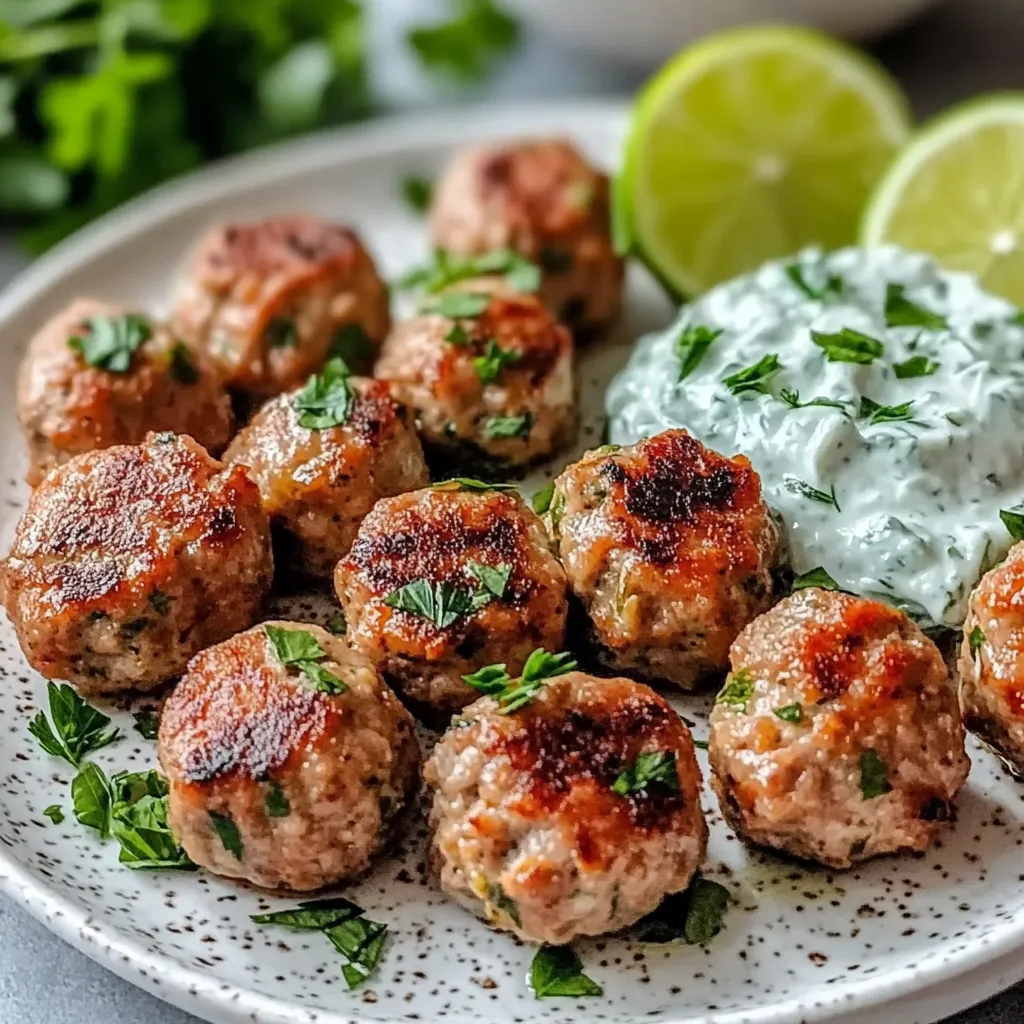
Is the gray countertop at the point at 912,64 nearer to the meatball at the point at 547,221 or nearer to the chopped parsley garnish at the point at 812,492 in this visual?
the meatball at the point at 547,221

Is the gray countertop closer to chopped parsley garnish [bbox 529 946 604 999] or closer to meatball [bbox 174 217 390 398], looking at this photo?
meatball [bbox 174 217 390 398]

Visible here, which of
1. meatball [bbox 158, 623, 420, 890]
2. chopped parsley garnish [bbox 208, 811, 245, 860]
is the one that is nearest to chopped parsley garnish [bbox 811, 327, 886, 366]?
meatball [bbox 158, 623, 420, 890]

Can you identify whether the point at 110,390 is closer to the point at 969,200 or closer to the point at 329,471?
the point at 329,471

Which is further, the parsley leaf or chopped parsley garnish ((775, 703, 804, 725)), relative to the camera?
the parsley leaf

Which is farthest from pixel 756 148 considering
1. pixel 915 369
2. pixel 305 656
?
pixel 305 656

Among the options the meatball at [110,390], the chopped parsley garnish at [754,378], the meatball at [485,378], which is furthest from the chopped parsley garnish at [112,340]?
the chopped parsley garnish at [754,378]

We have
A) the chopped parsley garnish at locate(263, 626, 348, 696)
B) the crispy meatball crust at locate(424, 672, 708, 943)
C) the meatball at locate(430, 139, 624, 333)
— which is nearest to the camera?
the crispy meatball crust at locate(424, 672, 708, 943)

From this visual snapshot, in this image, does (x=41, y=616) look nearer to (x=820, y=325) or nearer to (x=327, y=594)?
(x=327, y=594)
